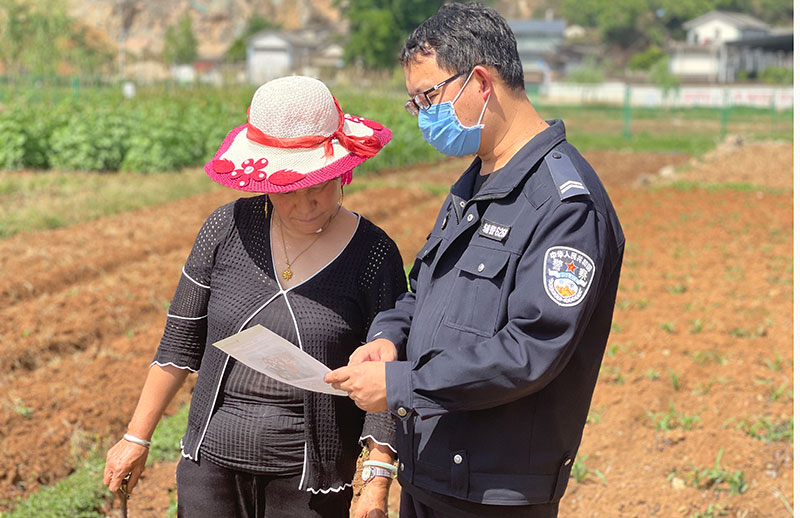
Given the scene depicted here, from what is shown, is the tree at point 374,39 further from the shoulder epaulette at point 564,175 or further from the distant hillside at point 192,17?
the shoulder epaulette at point 564,175

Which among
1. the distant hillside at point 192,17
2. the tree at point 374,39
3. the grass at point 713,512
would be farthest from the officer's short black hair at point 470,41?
the distant hillside at point 192,17

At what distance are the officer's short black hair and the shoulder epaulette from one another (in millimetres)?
192

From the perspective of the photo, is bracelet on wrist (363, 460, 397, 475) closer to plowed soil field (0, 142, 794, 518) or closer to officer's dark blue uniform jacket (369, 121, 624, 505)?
officer's dark blue uniform jacket (369, 121, 624, 505)

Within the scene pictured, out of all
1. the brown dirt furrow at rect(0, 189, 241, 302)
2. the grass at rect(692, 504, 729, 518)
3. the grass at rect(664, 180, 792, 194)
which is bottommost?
the grass at rect(664, 180, 792, 194)

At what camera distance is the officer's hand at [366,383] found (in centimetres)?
181

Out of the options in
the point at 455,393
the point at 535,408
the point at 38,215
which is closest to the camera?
the point at 455,393

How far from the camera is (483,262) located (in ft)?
5.97

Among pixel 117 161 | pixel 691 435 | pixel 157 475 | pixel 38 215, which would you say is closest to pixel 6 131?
pixel 117 161

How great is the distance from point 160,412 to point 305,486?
47 cm

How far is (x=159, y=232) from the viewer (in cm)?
952

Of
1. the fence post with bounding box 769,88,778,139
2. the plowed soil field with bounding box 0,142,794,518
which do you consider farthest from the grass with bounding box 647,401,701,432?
the fence post with bounding box 769,88,778,139

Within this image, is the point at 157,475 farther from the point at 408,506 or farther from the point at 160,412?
the point at 408,506

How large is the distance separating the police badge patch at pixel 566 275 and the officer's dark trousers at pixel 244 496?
3.01 feet

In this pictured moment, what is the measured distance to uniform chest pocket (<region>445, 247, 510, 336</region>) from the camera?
1799 mm
